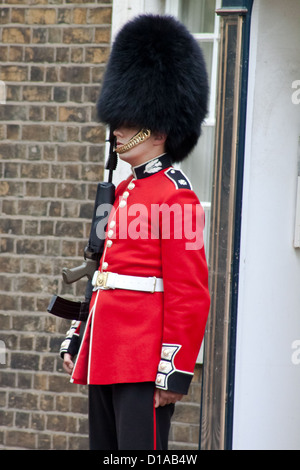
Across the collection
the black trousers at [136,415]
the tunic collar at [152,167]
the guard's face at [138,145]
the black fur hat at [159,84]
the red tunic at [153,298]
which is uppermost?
the black fur hat at [159,84]

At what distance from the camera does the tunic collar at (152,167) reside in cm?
306

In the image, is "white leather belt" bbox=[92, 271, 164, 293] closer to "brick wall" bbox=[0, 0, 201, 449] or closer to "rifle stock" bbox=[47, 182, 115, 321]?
"rifle stock" bbox=[47, 182, 115, 321]

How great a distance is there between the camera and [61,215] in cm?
479

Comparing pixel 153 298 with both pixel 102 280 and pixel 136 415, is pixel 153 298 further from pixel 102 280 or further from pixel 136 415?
pixel 136 415

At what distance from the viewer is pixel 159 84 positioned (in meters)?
3.08

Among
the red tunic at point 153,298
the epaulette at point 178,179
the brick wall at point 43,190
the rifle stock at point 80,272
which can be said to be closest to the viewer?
the red tunic at point 153,298

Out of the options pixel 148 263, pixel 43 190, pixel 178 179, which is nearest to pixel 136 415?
pixel 148 263

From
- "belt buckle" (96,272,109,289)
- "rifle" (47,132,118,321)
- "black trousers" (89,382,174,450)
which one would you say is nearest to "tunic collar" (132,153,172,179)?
"rifle" (47,132,118,321)

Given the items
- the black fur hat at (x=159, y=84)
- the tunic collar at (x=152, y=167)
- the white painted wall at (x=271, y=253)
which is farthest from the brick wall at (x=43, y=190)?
the tunic collar at (x=152, y=167)

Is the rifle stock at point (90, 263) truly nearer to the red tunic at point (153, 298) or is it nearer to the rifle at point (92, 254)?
the rifle at point (92, 254)

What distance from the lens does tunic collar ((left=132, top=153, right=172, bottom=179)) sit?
306 centimetres

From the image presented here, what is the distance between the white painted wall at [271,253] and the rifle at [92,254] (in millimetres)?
620

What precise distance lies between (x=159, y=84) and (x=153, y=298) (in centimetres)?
80
